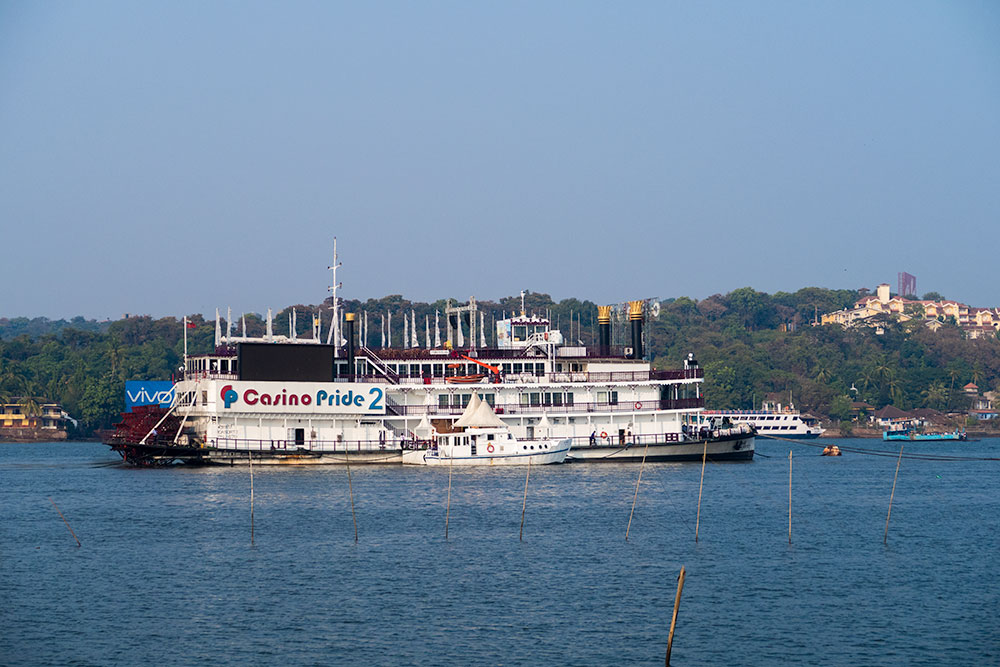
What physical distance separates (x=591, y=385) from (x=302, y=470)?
69.2 ft

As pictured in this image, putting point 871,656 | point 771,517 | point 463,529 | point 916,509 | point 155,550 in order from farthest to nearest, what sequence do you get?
point 916,509 < point 771,517 < point 463,529 < point 155,550 < point 871,656

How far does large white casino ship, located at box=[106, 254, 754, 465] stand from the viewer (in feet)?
263

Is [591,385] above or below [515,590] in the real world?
above

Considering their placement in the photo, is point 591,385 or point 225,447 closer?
point 225,447

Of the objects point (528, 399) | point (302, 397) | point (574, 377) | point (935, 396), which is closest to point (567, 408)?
point (574, 377)

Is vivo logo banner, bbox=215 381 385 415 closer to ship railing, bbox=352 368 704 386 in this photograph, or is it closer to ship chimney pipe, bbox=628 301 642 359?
ship railing, bbox=352 368 704 386

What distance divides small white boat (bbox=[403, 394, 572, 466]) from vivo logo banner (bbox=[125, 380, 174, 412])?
67.9 ft

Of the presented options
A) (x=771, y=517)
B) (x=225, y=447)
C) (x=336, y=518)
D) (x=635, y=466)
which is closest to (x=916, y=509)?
(x=771, y=517)

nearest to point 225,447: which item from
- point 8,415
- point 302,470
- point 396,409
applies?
point 302,470

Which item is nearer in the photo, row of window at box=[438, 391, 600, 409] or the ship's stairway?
row of window at box=[438, 391, 600, 409]

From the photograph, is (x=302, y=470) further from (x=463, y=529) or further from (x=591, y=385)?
(x=463, y=529)

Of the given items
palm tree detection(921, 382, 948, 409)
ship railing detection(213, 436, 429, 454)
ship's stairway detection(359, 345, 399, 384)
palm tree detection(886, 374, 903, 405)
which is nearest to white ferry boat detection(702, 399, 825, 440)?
palm tree detection(886, 374, 903, 405)

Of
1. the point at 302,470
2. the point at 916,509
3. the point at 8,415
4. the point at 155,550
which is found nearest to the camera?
the point at 155,550

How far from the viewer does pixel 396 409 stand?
8550 cm
